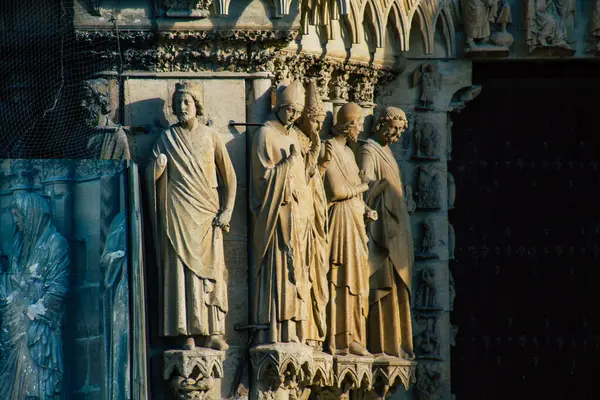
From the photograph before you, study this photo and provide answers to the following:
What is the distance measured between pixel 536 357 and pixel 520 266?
0.92 meters

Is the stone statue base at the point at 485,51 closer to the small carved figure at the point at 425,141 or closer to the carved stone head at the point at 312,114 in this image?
the small carved figure at the point at 425,141

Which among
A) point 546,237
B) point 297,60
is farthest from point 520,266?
point 297,60

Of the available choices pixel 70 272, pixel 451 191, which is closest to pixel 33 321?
pixel 70 272

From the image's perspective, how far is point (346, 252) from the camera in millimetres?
23875

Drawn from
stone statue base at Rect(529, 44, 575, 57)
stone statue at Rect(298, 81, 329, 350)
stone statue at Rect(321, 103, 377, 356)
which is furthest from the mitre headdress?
stone statue base at Rect(529, 44, 575, 57)

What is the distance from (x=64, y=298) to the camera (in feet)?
73.0

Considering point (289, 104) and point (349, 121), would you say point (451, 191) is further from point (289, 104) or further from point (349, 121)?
point (289, 104)

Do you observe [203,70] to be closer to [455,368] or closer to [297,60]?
[297,60]

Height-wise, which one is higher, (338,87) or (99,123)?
(338,87)

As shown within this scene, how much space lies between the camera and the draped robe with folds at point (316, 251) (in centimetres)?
2330

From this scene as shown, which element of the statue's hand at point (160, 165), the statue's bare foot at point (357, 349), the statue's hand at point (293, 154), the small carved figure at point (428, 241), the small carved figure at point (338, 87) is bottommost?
the statue's bare foot at point (357, 349)

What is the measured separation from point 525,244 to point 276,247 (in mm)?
3695

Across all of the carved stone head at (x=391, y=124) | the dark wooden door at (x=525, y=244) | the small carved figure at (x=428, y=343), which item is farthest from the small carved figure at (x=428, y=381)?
the carved stone head at (x=391, y=124)

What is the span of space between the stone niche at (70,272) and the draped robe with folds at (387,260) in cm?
300
